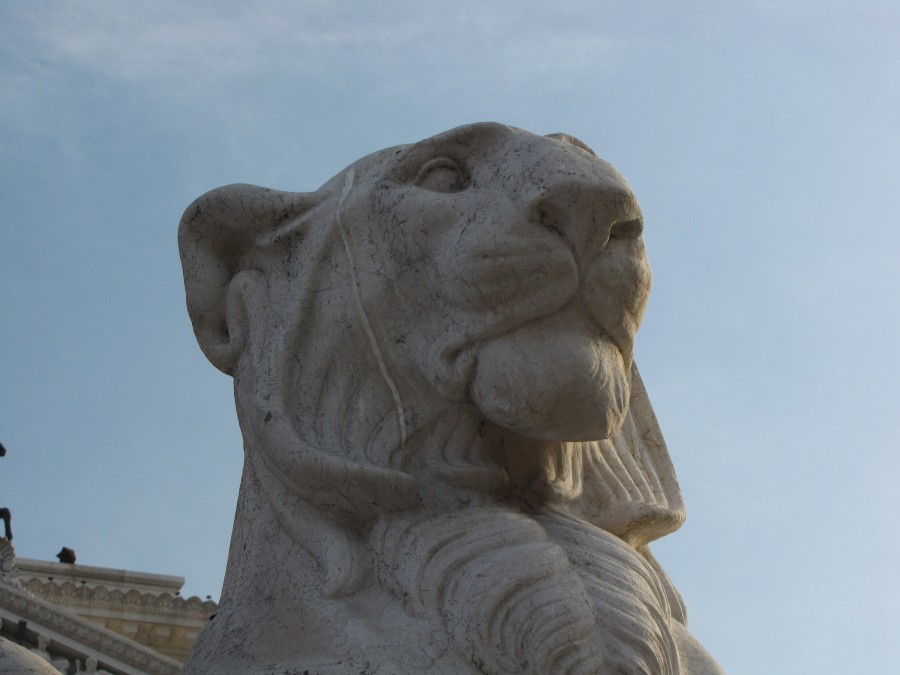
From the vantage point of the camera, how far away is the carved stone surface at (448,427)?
11.2 ft

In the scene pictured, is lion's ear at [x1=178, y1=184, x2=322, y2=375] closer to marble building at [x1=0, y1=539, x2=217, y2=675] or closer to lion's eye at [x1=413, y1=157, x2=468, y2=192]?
lion's eye at [x1=413, y1=157, x2=468, y2=192]

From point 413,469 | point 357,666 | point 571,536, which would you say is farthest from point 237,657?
point 571,536

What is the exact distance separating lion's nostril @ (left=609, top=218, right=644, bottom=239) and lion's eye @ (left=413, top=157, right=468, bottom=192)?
426 millimetres

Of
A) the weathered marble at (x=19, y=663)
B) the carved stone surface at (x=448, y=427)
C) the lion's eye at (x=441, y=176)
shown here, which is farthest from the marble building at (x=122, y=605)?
the weathered marble at (x=19, y=663)

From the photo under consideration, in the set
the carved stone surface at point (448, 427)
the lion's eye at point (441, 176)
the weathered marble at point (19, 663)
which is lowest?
the weathered marble at point (19, 663)

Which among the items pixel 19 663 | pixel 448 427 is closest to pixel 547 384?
pixel 448 427

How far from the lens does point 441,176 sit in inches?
156

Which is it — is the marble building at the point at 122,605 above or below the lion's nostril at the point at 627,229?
above

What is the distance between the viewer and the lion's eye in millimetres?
3959

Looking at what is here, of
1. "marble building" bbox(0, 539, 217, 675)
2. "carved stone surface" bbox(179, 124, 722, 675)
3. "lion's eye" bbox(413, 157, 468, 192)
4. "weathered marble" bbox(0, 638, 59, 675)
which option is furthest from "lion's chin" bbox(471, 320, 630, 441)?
"marble building" bbox(0, 539, 217, 675)

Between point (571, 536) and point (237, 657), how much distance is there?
2.84ft

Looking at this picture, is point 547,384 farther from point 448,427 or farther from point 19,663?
point 19,663

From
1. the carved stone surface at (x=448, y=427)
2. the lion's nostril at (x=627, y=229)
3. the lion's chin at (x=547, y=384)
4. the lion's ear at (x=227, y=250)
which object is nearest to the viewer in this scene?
the carved stone surface at (x=448, y=427)

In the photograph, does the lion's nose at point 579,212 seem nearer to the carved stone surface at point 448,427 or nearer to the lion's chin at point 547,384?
the carved stone surface at point 448,427
